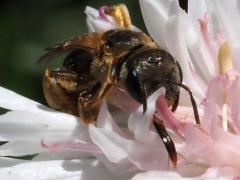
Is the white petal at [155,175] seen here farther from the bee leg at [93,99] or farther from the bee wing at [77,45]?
the bee wing at [77,45]

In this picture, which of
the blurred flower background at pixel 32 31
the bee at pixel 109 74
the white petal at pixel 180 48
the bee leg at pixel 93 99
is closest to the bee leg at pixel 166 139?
the bee at pixel 109 74

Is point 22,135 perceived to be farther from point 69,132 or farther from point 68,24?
point 68,24

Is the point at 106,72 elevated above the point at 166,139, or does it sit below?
above

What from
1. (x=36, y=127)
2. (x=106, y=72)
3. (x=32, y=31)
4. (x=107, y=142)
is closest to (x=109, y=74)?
(x=106, y=72)

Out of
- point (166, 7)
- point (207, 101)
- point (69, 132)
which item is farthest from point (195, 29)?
point (69, 132)

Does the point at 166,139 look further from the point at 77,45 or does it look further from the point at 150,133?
the point at 77,45

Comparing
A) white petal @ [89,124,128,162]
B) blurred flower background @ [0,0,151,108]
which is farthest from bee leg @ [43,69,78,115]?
blurred flower background @ [0,0,151,108]
